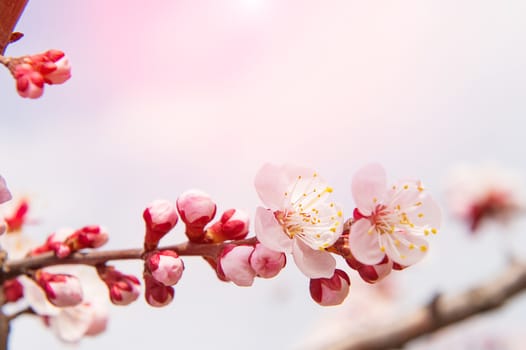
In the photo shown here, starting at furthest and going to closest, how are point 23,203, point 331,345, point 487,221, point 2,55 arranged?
point 487,221, point 331,345, point 23,203, point 2,55

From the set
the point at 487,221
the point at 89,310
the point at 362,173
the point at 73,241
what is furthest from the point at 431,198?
the point at 487,221

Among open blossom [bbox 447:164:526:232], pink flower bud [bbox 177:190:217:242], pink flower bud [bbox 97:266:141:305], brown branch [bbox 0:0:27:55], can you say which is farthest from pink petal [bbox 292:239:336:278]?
open blossom [bbox 447:164:526:232]

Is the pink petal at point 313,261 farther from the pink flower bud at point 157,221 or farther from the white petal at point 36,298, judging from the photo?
the white petal at point 36,298

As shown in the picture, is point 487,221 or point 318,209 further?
point 487,221

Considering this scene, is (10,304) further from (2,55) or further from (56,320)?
(2,55)

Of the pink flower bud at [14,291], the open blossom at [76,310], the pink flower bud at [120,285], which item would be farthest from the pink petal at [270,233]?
the pink flower bud at [14,291]

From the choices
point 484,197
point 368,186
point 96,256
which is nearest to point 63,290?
point 96,256
